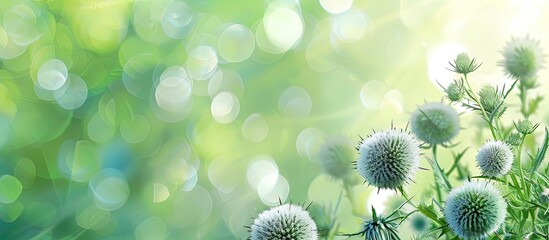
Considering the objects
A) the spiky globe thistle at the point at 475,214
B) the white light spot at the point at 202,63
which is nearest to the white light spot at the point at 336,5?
the white light spot at the point at 202,63

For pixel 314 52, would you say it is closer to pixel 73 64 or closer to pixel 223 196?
pixel 223 196

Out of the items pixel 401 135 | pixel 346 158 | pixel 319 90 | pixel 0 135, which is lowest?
pixel 401 135

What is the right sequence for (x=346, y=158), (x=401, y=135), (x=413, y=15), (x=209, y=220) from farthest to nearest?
(x=209, y=220), (x=413, y=15), (x=346, y=158), (x=401, y=135)

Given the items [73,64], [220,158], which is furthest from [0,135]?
[220,158]

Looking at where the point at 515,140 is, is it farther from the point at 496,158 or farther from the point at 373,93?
the point at 373,93

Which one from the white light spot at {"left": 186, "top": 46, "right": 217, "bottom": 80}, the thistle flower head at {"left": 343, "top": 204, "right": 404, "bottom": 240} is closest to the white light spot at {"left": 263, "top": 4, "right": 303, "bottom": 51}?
the white light spot at {"left": 186, "top": 46, "right": 217, "bottom": 80}

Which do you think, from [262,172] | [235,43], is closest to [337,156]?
[262,172]
